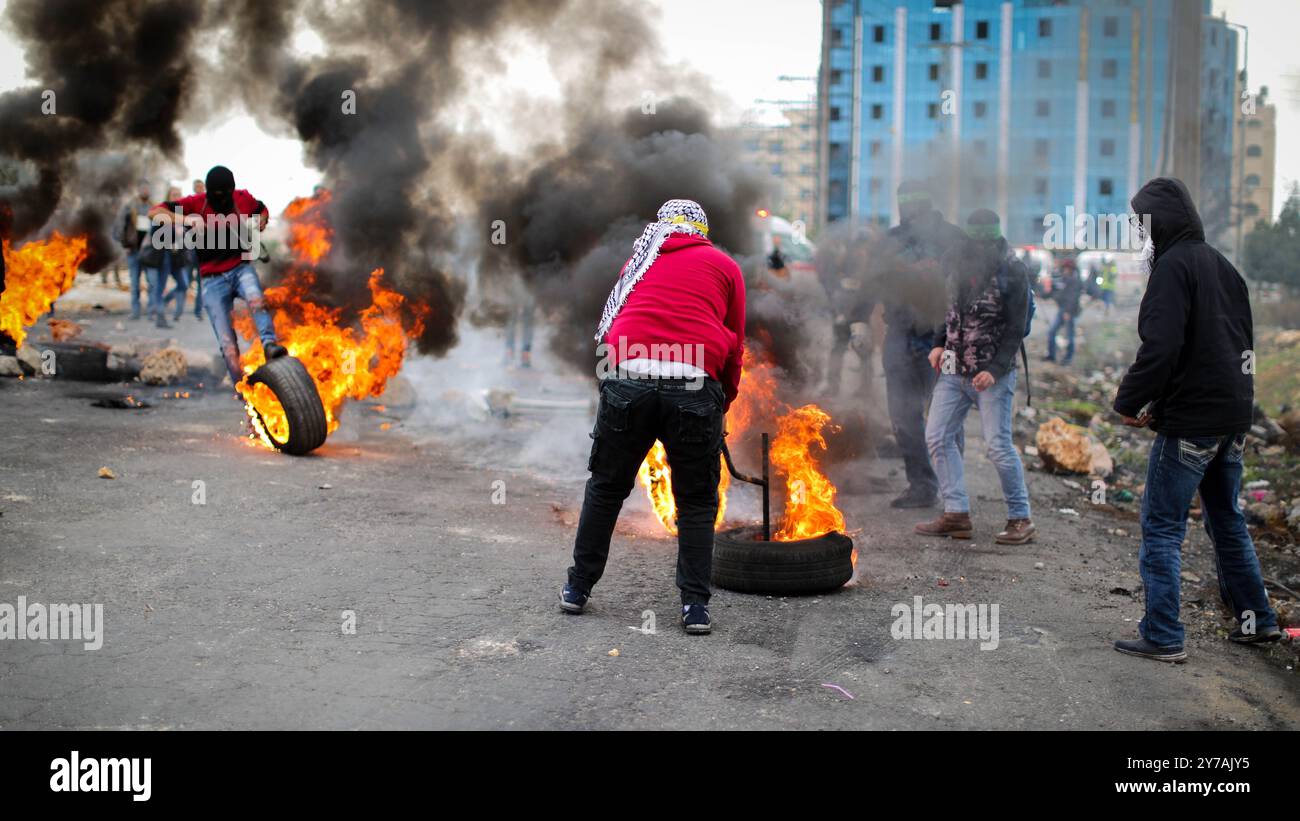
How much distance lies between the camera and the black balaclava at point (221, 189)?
863 cm

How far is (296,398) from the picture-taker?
8195mm

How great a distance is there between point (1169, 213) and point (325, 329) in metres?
6.98

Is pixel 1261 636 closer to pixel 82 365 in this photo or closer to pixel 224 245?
pixel 224 245

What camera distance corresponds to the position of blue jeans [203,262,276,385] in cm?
865

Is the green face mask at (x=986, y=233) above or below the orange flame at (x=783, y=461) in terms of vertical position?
above

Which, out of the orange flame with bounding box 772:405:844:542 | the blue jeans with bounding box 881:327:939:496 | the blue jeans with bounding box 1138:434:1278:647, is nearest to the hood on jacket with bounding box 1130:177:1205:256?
the blue jeans with bounding box 1138:434:1278:647

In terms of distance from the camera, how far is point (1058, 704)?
4078mm

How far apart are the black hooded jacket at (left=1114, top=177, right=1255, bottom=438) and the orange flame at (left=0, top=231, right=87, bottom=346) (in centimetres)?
1120

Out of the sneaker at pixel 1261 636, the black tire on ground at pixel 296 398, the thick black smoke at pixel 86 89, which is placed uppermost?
the thick black smoke at pixel 86 89

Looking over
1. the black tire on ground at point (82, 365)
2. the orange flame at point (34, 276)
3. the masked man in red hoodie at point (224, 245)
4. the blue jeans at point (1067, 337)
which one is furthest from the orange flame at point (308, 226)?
the blue jeans at point (1067, 337)

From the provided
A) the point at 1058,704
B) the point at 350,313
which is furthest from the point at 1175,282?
the point at 350,313

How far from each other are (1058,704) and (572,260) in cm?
563

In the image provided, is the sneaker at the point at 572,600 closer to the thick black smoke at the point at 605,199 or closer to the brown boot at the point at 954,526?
the brown boot at the point at 954,526
